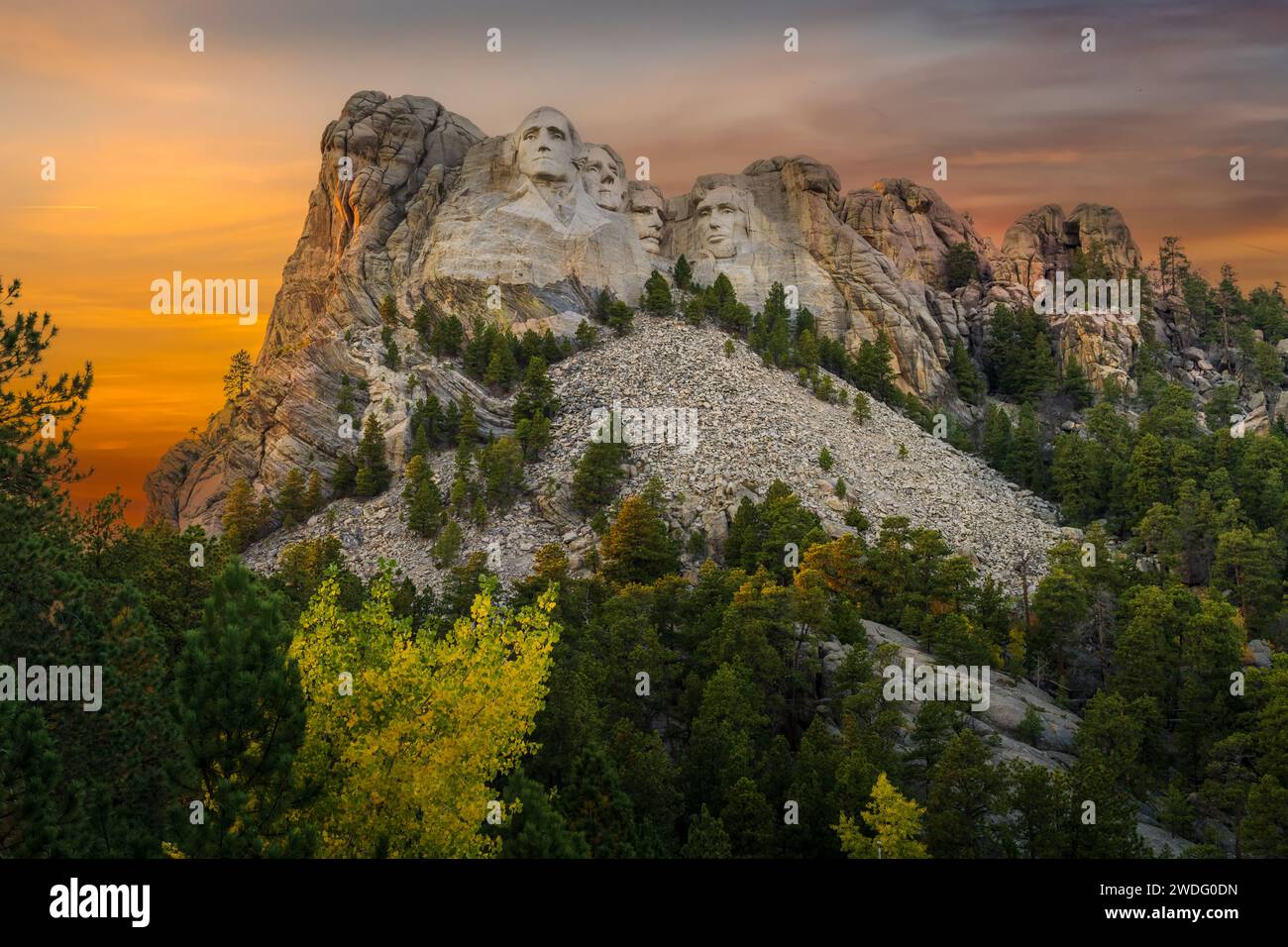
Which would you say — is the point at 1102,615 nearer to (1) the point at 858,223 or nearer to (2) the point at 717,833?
(2) the point at 717,833

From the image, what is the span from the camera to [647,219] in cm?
12781

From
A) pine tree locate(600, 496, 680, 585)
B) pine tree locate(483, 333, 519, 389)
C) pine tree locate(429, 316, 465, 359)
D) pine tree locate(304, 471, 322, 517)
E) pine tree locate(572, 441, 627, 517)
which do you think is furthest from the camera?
pine tree locate(429, 316, 465, 359)

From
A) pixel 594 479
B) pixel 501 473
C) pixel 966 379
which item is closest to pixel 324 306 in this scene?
pixel 501 473

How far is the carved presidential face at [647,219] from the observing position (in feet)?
417

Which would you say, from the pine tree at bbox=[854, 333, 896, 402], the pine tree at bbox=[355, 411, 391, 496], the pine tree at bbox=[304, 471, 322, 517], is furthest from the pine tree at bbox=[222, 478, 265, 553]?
the pine tree at bbox=[854, 333, 896, 402]

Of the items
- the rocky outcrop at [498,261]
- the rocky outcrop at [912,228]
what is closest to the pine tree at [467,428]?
the rocky outcrop at [498,261]

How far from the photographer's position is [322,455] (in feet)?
301

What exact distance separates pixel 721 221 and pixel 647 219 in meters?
8.16

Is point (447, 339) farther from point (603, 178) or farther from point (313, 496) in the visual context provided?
point (603, 178)

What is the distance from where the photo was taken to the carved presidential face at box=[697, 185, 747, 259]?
5039 inches

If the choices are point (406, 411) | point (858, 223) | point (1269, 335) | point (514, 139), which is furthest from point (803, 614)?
point (1269, 335)

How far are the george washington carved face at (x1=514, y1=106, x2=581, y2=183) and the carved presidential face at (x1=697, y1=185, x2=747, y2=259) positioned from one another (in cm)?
2042

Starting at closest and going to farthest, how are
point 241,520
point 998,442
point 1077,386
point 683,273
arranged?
point 241,520
point 998,442
point 683,273
point 1077,386

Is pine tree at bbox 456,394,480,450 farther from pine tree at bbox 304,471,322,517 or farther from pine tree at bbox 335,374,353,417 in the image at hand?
pine tree at bbox 304,471,322,517
